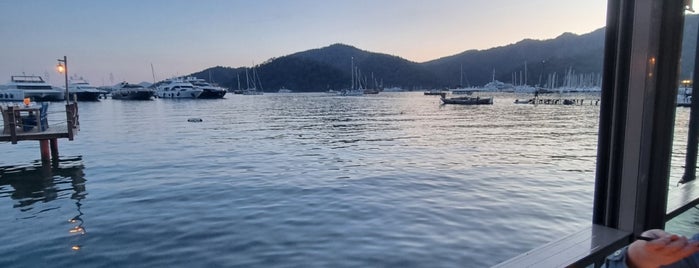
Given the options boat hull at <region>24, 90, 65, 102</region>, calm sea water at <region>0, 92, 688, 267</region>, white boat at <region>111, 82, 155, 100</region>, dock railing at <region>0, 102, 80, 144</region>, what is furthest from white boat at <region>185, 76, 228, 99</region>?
dock railing at <region>0, 102, 80, 144</region>

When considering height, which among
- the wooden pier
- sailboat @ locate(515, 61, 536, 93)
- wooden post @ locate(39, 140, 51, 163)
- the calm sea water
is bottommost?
the calm sea water

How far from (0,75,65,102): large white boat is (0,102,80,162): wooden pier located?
60257 millimetres

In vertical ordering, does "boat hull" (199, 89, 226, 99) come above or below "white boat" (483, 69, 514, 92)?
below

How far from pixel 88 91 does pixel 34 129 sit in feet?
228

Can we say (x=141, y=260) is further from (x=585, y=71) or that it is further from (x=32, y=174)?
(x=585, y=71)

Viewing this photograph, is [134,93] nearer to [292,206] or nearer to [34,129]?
[34,129]

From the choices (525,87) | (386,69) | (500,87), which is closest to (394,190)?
(525,87)

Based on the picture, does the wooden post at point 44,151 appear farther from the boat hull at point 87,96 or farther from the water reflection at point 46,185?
the boat hull at point 87,96

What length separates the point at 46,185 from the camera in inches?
384

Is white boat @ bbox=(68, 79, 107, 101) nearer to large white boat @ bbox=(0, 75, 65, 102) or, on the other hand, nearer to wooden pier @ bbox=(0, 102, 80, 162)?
large white boat @ bbox=(0, 75, 65, 102)

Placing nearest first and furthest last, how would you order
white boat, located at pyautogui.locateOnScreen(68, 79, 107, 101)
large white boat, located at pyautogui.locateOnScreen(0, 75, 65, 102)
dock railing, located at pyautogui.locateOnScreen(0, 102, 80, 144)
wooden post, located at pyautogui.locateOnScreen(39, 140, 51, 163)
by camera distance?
1. dock railing, located at pyautogui.locateOnScreen(0, 102, 80, 144)
2. wooden post, located at pyautogui.locateOnScreen(39, 140, 51, 163)
3. large white boat, located at pyautogui.locateOnScreen(0, 75, 65, 102)
4. white boat, located at pyautogui.locateOnScreen(68, 79, 107, 101)

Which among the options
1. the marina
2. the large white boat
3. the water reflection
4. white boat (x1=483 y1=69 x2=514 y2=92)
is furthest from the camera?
white boat (x1=483 y1=69 x2=514 y2=92)

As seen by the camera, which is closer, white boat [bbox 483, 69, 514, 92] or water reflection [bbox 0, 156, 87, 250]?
water reflection [bbox 0, 156, 87, 250]

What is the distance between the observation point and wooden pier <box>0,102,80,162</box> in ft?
38.4
